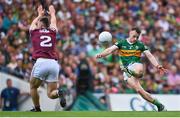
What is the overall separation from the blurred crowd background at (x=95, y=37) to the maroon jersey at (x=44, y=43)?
6014 millimetres

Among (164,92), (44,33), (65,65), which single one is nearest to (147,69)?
(164,92)

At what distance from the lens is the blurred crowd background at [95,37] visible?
23625mm

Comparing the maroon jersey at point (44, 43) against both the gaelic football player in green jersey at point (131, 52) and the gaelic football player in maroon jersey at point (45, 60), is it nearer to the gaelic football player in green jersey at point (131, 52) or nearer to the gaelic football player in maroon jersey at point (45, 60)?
the gaelic football player in maroon jersey at point (45, 60)

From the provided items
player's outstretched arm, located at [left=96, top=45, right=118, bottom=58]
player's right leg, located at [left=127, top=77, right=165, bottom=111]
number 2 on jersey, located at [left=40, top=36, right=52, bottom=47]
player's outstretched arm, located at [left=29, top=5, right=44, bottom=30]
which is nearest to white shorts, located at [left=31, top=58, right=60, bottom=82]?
number 2 on jersey, located at [left=40, top=36, right=52, bottom=47]

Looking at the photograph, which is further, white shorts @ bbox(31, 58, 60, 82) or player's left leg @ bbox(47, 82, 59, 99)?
player's left leg @ bbox(47, 82, 59, 99)

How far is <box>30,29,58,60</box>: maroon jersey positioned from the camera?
54.4ft

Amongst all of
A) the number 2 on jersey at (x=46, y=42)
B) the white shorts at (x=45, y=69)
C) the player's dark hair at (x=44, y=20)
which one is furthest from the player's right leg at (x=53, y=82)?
the player's dark hair at (x=44, y=20)

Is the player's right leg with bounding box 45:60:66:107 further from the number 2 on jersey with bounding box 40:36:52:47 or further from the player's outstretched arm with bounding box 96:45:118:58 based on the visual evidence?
the player's outstretched arm with bounding box 96:45:118:58

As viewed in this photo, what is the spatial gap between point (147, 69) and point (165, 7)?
195 inches

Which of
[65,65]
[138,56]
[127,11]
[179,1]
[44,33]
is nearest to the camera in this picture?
[44,33]

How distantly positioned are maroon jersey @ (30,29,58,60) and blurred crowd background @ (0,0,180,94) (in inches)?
237

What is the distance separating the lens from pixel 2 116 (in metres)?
15.2

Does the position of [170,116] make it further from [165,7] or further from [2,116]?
[165,7]

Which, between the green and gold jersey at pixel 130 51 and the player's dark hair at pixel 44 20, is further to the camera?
the green and gold jersey at pixel 130 51
